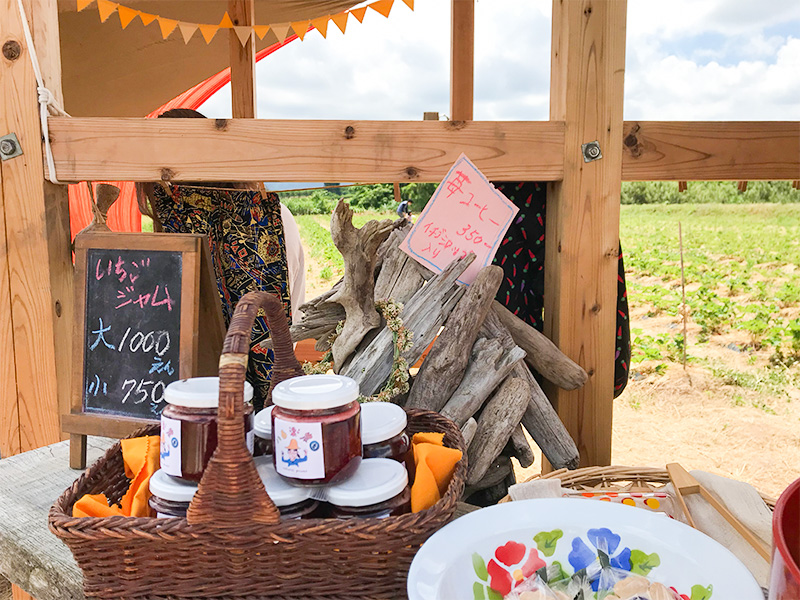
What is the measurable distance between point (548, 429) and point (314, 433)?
2.16 ft

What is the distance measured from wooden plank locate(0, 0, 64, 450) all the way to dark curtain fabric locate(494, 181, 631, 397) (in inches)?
38.0

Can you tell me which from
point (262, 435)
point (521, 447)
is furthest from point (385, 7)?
point (262, 435)

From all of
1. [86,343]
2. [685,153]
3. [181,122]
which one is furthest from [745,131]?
[86,343]

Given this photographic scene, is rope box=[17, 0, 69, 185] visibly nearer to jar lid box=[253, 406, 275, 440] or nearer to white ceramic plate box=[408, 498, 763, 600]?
jar lid box=[253, 406, 275, 440]

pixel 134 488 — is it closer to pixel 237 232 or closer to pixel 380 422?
pixel 380 422

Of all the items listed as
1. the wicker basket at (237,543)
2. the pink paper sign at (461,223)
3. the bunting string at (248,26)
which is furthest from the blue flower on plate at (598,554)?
the bunting string at (248,26)

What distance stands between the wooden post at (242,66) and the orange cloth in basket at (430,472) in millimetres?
1820

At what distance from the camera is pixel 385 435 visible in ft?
2.48

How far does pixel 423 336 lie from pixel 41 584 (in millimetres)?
677

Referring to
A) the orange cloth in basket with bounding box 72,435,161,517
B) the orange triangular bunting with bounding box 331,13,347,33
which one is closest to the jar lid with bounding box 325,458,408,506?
the orange cloth in basket with bounding box 72,435,161,517

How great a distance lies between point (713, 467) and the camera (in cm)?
332

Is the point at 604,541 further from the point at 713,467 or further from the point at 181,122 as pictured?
the point at 713,467

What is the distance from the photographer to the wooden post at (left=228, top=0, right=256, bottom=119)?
225 centimetres

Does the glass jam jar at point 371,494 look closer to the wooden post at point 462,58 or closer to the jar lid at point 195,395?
the jar lid at point 195,395
